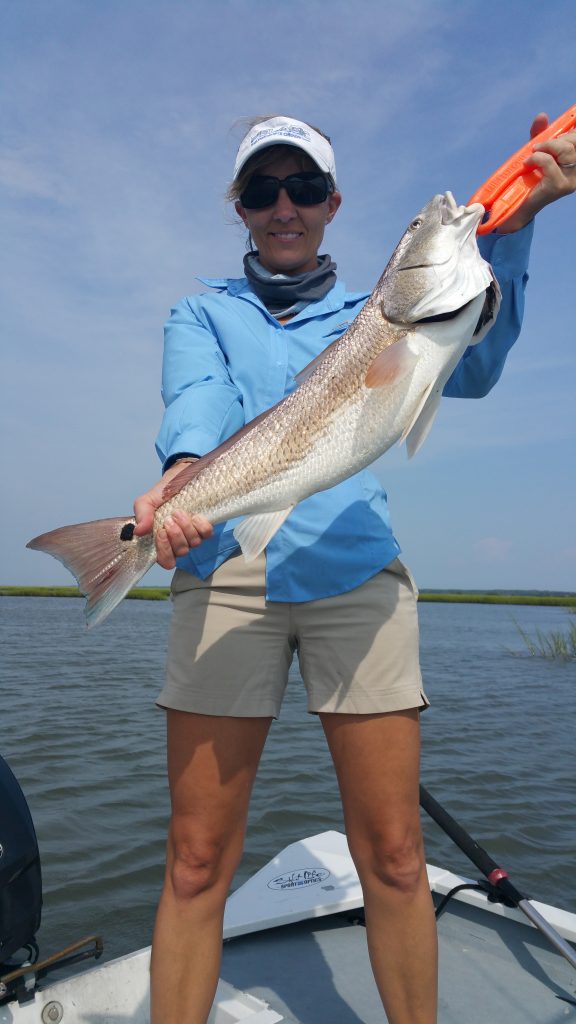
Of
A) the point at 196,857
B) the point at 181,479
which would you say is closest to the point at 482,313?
the point at 181,479

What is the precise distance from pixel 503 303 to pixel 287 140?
3.55ft

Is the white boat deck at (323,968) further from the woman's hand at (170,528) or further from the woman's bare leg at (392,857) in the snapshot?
the woman's hand at (170,528)

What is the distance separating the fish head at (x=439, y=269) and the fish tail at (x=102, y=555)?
1215 mm

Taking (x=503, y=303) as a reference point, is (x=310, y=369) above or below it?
below

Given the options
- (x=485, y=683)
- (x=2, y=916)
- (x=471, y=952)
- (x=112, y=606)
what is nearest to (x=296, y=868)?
(x=471, y=952)

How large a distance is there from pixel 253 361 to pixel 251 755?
4.96ft

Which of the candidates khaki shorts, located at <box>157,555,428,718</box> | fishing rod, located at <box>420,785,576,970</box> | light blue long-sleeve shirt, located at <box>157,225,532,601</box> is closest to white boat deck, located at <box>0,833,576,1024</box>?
fishing rod, located at <box>420,785,576,970</box>

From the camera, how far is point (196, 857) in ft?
8.41

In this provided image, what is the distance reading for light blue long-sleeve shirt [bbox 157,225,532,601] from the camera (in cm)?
268

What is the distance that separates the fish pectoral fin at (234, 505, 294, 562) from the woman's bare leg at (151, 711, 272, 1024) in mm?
615

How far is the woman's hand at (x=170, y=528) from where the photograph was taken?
8.24 ft

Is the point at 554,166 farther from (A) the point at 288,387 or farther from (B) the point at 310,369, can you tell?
(A) the point at 288,387

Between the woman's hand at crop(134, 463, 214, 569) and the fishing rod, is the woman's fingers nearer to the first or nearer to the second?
the woman's hand at crop(134, 463, 214, 569)

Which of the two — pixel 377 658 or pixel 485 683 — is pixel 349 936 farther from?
pixel 485 683
